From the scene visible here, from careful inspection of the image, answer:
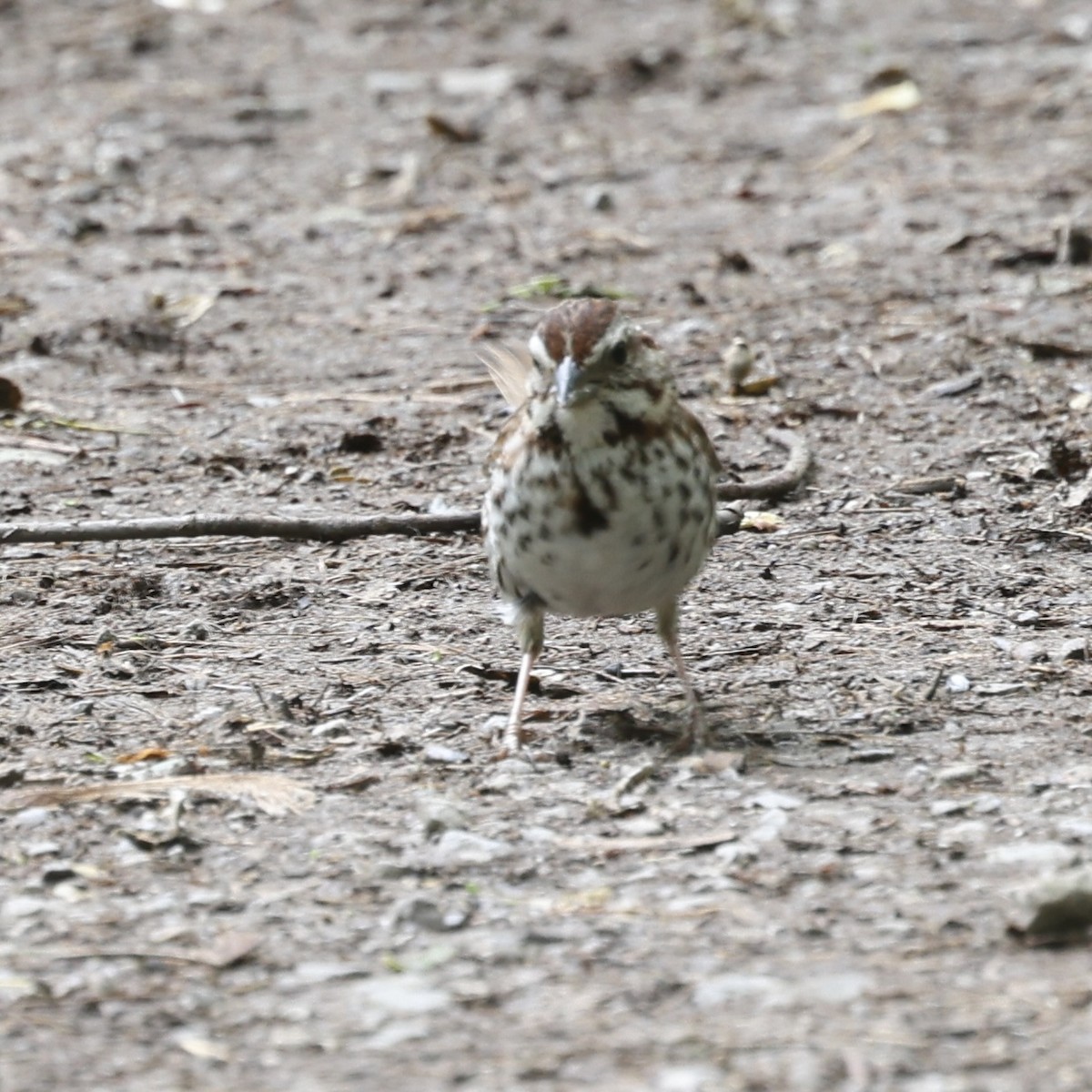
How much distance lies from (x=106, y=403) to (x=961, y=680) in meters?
3.88

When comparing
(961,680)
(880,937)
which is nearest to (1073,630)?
(961,680)

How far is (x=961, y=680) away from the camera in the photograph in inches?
→ 205

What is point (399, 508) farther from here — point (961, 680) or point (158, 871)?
point (158, 871)

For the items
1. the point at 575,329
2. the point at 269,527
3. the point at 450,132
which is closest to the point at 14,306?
the point at 269,527

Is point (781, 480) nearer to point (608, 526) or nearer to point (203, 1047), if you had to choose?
point (608, 526)

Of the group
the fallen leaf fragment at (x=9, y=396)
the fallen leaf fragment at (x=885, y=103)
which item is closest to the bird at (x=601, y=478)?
the fallen leaf fragment at (x=9, y=396)

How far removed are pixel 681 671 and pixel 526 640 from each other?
1.26 feet

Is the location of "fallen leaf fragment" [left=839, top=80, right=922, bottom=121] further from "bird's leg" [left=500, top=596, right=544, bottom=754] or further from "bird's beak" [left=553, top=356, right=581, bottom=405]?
"bird's beak" [left=553, top=356, right=581, bottom=405]

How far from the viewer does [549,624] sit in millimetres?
5934

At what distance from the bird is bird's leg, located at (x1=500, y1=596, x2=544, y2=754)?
106 millimetres

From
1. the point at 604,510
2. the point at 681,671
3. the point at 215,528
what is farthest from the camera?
the point at 215,528

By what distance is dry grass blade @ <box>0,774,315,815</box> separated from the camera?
453 cm

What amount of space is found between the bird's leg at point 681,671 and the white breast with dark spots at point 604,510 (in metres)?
0.25

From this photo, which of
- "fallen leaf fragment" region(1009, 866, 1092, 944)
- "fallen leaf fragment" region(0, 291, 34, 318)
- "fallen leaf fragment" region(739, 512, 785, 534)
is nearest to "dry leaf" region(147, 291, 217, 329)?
"fallen leaf fragment" region(0, 291, 34, 318)
